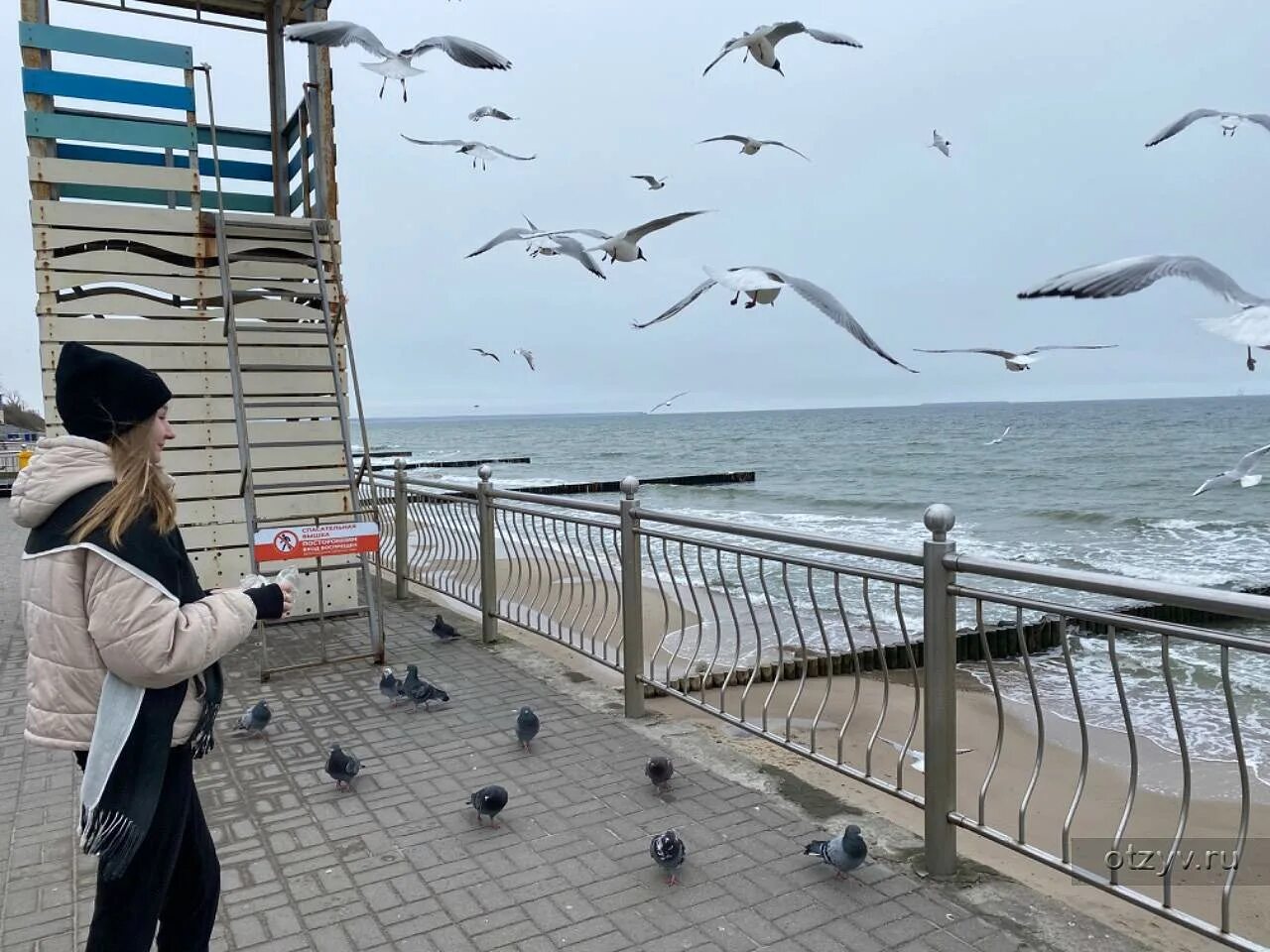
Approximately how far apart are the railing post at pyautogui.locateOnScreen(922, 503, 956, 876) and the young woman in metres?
2.43

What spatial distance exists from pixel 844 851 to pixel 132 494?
274 cm

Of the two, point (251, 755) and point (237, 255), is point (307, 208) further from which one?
point (251, 755)

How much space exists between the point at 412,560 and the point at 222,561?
240cm

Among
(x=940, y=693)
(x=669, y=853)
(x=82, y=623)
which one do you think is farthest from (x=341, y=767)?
(x=940, y=693)

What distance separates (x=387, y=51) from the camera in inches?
259

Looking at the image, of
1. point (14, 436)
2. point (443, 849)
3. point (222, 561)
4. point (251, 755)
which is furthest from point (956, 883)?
point (14, 436)

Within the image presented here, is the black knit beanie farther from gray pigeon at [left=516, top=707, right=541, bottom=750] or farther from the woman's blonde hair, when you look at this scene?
gray pigeon at [left=516, top=707, right=541, bottom=750]

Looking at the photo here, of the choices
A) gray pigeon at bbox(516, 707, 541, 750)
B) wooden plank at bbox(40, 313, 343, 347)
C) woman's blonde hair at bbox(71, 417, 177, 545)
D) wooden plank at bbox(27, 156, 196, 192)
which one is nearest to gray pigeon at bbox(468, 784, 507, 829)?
gray pigeon at bbox(516, 707, 541, 750)

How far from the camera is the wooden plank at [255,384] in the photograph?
7398 mm

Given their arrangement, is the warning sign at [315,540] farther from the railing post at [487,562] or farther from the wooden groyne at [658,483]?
the wooden groyne at [658,483]

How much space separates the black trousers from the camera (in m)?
2.27

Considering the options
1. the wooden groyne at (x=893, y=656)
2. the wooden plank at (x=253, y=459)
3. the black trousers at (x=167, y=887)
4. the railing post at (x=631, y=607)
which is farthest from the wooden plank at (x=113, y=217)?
the black trousers at (x=167, y=887)

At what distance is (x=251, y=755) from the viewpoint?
16.1 ft

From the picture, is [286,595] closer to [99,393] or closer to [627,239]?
[99,393]
